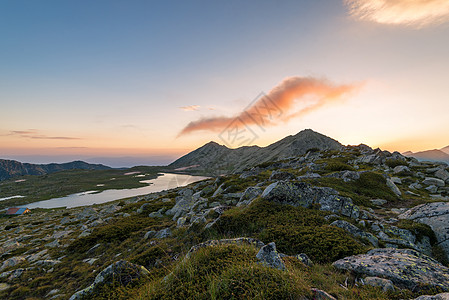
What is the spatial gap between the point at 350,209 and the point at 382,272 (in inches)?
261

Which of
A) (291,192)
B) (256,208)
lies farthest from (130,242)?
(291,192)

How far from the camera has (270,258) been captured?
5340 mm

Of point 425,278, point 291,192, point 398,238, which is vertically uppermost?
point 291,192

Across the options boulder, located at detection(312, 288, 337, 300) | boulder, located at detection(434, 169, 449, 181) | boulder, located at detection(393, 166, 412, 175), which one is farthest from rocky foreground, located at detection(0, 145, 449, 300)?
boulder, located at detection(393, 166, 412, 175)

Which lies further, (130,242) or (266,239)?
(130,242)

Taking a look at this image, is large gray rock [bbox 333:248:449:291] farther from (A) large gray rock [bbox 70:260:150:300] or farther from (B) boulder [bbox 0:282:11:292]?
(B) boulder [bbox 0:282:11:292]

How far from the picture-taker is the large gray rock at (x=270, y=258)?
5.16 meters

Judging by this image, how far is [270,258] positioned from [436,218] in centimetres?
1022

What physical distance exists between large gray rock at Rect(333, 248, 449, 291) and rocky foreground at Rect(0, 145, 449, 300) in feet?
0.09

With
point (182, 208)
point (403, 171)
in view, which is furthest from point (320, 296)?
point (403, 171)

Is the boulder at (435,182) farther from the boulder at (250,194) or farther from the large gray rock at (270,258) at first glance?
the large gray rock at (270,258)

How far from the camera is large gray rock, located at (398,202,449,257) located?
26.1 feet

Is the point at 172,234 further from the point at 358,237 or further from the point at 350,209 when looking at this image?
the point at 350,209

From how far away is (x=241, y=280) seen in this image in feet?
14.2
